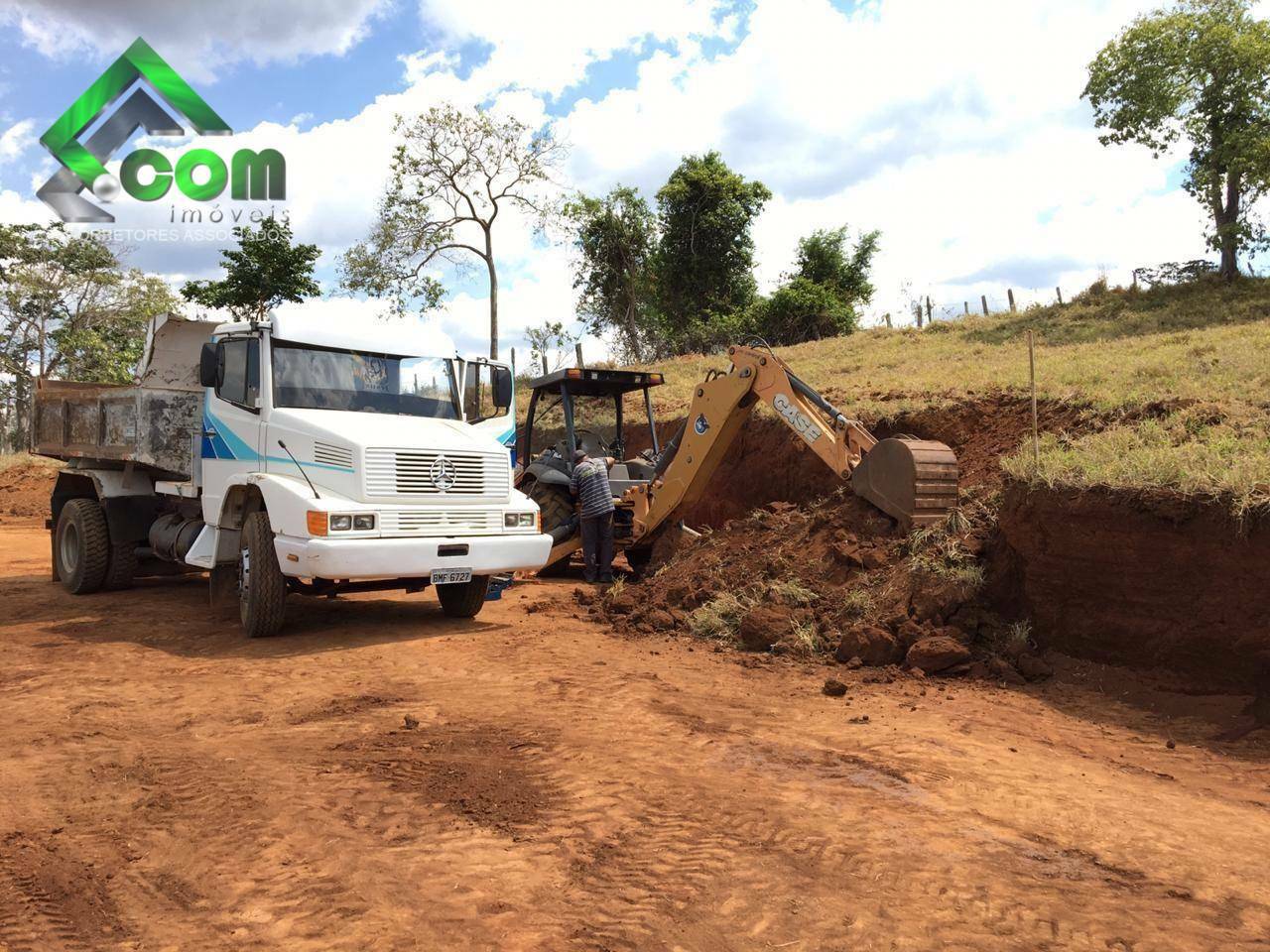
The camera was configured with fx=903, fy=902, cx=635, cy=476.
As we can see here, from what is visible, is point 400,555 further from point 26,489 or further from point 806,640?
point 26,489

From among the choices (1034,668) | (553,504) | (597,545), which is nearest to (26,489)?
(553,504)

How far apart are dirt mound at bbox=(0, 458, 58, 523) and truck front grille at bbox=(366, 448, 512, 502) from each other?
18.8 m

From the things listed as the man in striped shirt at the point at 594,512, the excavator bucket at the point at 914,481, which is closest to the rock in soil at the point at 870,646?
the excavator bucket at the point at 914,481

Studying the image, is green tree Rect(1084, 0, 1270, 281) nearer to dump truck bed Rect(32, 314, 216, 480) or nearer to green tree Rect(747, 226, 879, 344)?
green tree Rect(747, 226, 879, 344)

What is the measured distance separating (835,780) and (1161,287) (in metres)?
26.0

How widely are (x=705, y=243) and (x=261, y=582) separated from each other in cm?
2850

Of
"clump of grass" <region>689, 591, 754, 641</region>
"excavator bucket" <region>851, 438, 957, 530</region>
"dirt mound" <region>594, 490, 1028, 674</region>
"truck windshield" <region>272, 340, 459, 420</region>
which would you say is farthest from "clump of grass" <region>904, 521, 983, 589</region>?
"truck windshield" <region>272, 340, 459, 420</region>

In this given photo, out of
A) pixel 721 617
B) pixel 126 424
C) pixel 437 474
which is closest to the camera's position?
pixel 437 474

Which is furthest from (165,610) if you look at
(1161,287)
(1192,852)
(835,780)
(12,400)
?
(12,400)

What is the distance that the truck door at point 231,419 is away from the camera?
819 cm

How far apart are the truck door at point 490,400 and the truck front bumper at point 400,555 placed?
3.84 ft

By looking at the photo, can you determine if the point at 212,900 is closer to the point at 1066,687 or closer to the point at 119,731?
the point at 119,731

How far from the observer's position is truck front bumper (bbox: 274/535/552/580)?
721cm

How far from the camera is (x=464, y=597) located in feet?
29.6
